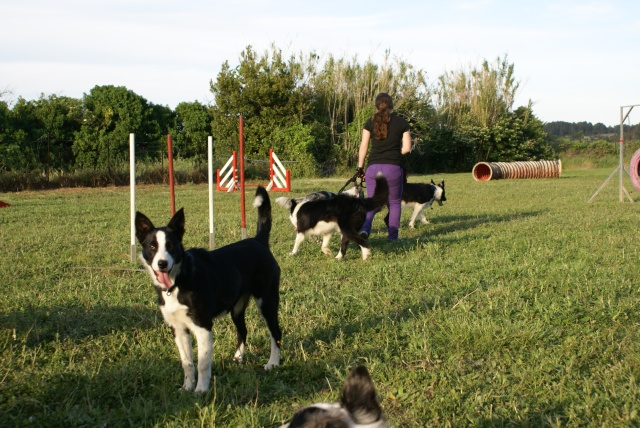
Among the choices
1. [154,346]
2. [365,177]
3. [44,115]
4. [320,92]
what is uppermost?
[320,92]

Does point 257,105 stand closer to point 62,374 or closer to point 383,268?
point 383,268

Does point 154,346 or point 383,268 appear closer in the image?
point 154,346

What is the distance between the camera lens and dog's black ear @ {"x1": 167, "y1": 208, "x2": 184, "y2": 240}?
152 inches

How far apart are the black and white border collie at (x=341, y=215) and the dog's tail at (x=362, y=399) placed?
6.29 meters

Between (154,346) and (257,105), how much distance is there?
2804cm

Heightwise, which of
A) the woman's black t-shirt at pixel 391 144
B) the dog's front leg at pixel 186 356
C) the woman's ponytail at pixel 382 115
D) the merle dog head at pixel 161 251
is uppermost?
the woman's ponytail at pixel 382 115

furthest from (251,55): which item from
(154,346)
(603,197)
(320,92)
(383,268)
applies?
(154,346)

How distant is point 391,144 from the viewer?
8984mm

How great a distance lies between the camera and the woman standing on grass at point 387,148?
351 inches

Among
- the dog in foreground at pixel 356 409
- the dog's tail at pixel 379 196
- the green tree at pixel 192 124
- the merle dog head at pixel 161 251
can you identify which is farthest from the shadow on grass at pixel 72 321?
the green tree at pixel 192 124

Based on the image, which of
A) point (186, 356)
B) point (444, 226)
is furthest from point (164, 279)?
point (444, 226)

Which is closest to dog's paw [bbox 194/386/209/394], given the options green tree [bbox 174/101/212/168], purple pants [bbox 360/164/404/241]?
purple pants [bbox 360/164/404/241]

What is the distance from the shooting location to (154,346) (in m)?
4.46

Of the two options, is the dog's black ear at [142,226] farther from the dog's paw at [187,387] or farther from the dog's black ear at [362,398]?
the dog's black ear at [362,398]
